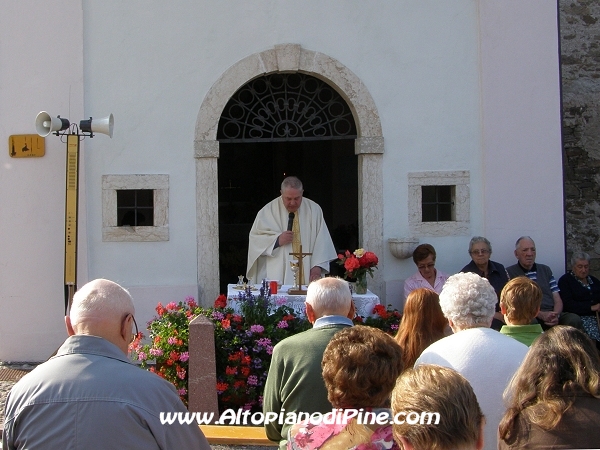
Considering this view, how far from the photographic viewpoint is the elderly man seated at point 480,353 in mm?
3014

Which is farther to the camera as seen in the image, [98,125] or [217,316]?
[98,125]

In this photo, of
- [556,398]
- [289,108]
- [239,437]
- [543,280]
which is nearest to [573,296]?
[543,280]

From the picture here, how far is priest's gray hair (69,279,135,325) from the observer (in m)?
2.54

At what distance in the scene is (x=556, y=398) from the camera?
232 centimetres

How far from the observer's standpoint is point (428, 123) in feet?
25.0

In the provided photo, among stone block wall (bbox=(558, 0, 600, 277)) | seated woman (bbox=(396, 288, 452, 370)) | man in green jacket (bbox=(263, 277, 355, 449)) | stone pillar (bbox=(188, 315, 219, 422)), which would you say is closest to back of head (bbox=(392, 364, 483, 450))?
man in green jacket (bbox=(263, 277, 355, 449))

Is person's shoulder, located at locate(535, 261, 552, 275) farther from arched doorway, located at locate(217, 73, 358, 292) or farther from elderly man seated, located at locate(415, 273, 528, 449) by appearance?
elderly man seated, located at locate(415, 273, 528, 449)

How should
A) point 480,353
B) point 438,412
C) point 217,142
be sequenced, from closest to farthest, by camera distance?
1. point 438,412
2. point 480,353
3. point 217,142

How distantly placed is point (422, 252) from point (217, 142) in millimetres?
2206

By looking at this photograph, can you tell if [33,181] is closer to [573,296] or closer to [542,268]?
[542,268]

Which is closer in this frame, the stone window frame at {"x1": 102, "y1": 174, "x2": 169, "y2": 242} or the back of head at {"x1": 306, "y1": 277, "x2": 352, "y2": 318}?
the back of head at {"x1": 306, "y1": 277, "x2": 352, "y2": 318}

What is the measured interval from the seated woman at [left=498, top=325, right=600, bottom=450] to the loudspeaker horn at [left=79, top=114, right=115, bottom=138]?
5383mm

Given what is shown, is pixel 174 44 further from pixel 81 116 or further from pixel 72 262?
pixel 72 262

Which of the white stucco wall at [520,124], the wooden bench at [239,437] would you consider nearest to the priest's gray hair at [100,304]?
the wooden bench at [239,437]
